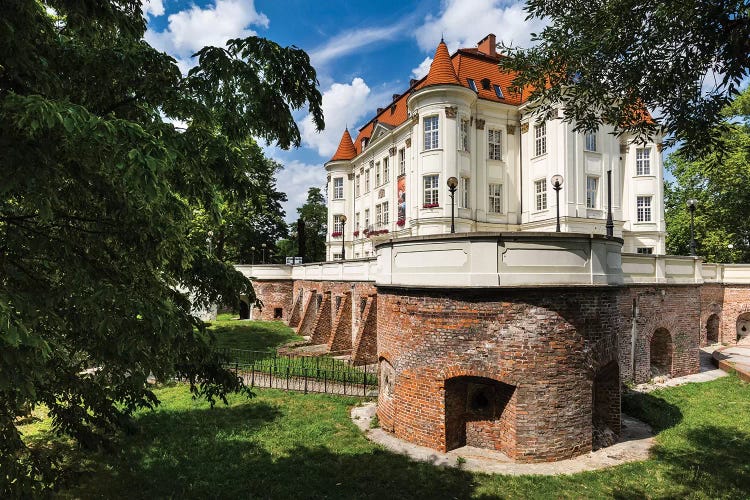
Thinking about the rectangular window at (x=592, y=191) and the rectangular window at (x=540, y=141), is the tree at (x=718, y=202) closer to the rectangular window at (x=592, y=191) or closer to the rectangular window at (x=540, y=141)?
the rectangular window at (x=592, y=191)

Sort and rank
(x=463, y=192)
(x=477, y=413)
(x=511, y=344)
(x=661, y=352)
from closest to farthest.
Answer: (x=511, y=344)
(x=477, y=413)
(x=661, y=352)
(x=463, y=192)

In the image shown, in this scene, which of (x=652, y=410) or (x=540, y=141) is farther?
(x=540, y=141)

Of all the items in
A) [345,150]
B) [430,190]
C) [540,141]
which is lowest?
[430,190]

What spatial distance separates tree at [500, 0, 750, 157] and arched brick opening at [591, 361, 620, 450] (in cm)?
574

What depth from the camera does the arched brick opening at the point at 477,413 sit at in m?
8.81

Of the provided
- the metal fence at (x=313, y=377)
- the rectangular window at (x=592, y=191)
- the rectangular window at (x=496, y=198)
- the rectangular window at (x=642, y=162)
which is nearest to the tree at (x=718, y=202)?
the rectangular window at (x=642, y=162)

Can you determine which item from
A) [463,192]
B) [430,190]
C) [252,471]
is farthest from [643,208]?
[252,471]

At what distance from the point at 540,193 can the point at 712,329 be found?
38.5 ft

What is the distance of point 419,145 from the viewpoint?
27312mm

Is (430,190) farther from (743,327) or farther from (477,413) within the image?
(477,413)

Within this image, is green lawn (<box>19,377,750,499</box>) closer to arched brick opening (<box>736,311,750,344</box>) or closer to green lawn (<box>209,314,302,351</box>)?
green lawn (<box>209,314,302,351</box>)

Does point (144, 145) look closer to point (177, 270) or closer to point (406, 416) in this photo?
point (177, 270)

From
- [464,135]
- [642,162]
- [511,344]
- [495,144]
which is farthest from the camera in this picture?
[642,162]

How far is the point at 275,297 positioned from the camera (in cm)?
3077
